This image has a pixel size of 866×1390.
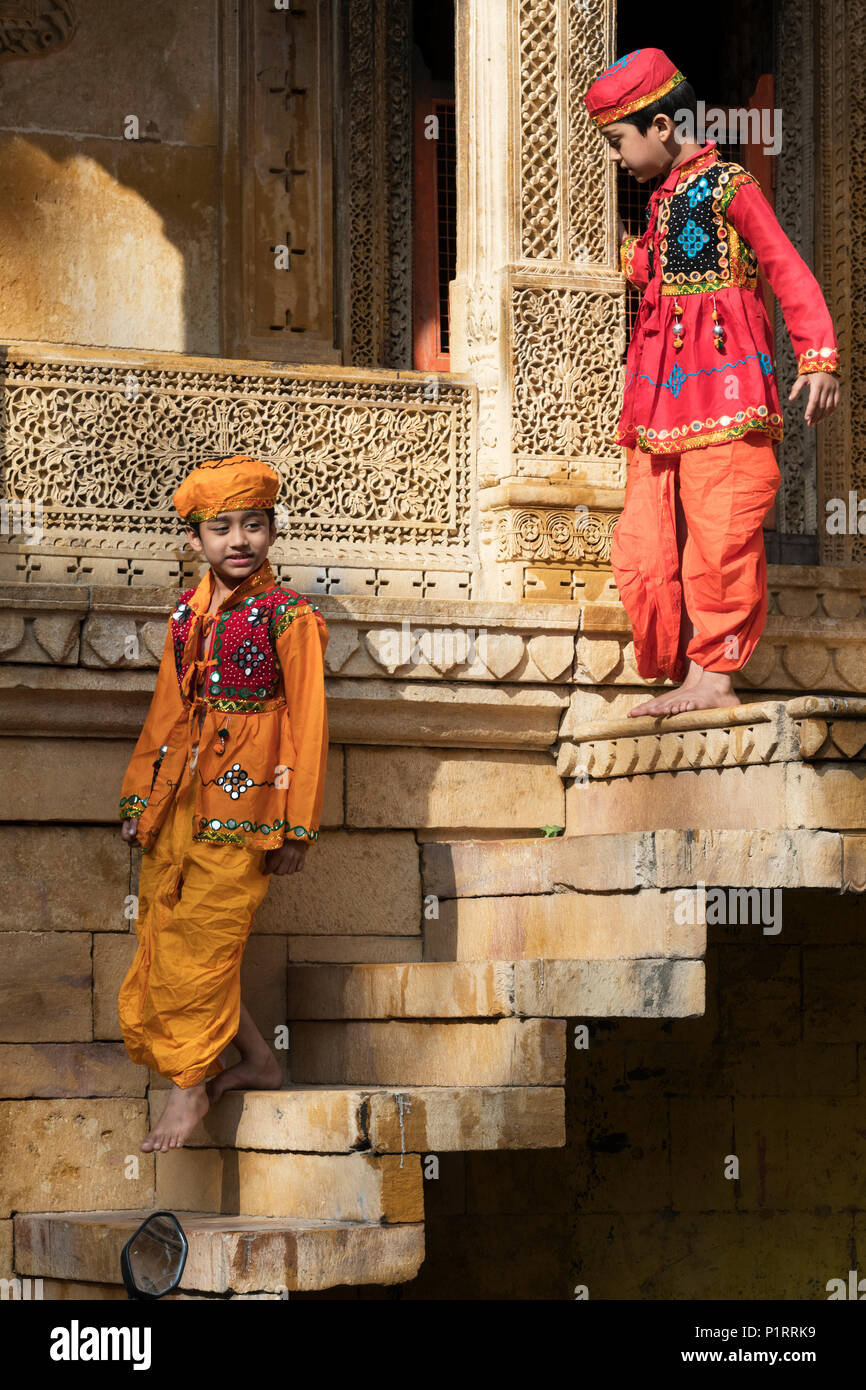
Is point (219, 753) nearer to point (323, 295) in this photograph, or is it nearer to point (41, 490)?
point (41, 490)

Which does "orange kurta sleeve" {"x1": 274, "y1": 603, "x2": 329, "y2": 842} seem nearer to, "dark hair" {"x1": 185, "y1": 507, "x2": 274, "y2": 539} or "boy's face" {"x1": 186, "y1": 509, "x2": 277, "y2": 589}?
"boy's face" {"x1": 186, "y1": 509, "x2": 277, "y2": 589}

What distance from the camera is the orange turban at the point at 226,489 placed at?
6.56 m

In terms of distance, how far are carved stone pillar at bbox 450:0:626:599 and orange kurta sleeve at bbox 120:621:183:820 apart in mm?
1469

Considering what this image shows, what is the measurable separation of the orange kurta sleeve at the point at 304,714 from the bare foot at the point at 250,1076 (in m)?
0.76

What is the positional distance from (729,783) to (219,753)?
1554 millimetres

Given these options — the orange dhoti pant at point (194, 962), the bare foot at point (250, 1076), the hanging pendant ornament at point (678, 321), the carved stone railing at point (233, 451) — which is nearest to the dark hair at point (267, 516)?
the carved stone railing at point (233, 451)

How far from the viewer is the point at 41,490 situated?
7414 mm

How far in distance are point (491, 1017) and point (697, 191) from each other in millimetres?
2742

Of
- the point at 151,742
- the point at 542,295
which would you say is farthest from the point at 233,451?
the point at 151,742

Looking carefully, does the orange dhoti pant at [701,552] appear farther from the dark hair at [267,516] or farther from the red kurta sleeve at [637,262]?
the dark hair at [267,516]

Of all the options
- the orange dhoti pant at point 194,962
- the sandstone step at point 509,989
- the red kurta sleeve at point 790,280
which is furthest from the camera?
the red kurta sleeve at point 790,280

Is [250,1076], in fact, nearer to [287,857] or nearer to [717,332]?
[287,857]

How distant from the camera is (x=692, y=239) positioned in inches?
275
